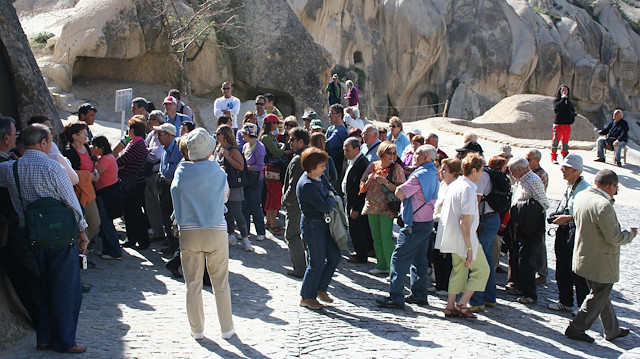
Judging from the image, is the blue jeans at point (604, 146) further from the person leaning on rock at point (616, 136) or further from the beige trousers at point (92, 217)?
the beige trousers at point (92, 217)

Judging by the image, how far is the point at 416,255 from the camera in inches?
275

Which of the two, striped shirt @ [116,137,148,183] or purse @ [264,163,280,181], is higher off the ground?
striped shirt @ [116,137,148,183]

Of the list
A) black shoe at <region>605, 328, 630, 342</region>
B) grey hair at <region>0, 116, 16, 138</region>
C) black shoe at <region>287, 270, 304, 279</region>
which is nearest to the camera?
grey hair at <region>0, 116, 16, 138</region>

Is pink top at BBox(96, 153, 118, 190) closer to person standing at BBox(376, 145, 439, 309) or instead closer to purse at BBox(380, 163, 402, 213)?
purse at BBox(380, 163, 402, 213)

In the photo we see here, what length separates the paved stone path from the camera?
5.42 metres

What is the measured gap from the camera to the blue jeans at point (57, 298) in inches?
198

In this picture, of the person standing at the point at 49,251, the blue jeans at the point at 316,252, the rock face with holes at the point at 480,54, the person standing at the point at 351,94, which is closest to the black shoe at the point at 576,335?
the blue jeans at the point at 316,252

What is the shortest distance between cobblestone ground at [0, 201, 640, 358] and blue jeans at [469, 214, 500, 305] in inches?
7.1

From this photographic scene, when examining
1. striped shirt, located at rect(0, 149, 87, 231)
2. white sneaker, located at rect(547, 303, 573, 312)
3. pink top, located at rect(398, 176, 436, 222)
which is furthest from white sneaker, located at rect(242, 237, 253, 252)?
white sneaker, located at rect(547, 303, 573, 312)

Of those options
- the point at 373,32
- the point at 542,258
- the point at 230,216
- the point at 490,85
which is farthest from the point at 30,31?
the point at 490,85

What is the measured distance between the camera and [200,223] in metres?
5.29

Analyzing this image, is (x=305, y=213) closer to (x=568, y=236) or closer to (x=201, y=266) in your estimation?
(x=201, y=266)

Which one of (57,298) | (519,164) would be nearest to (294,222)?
(519,164)

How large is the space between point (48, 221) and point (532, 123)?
21.0 m
